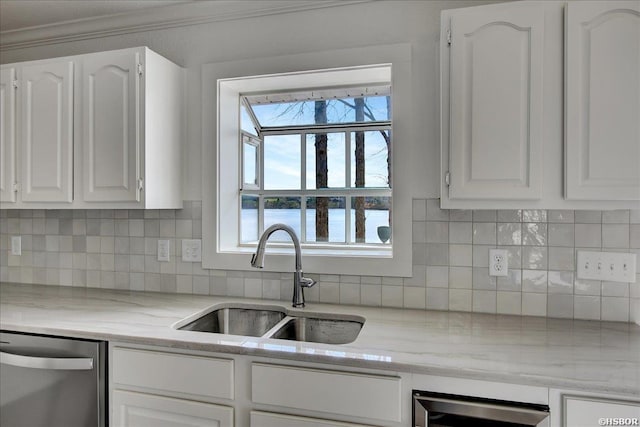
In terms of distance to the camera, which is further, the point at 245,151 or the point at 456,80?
the point at 245,151

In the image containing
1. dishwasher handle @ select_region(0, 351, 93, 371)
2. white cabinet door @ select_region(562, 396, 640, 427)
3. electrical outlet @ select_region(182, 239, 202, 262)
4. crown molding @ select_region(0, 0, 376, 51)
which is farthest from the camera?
electrical outlet @ select_region(182, 239, 202, 262)

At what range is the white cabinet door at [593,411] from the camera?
3.57ft

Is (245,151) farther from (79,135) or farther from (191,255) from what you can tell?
(79,135)

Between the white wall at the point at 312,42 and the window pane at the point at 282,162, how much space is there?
1.39 ft

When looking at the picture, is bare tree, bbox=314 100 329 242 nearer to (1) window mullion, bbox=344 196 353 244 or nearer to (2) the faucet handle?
(1) window mullion, bbox=344 196 353 244

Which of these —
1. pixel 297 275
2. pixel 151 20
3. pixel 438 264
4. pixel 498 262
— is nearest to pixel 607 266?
pixel 498 262

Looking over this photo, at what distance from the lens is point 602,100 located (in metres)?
1.37

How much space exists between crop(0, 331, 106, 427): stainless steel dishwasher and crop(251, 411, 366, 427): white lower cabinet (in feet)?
2.05

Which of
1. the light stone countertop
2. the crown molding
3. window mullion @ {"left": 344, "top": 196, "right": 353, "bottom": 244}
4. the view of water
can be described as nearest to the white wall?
the crown molding

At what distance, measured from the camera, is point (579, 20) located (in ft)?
4.57

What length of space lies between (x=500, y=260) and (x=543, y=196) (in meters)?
0.42

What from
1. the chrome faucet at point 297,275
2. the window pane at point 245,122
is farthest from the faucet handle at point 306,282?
the window pane at point 245,122

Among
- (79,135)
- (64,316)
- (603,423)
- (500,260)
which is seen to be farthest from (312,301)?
(79,135)

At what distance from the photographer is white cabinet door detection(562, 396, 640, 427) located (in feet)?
3.57
